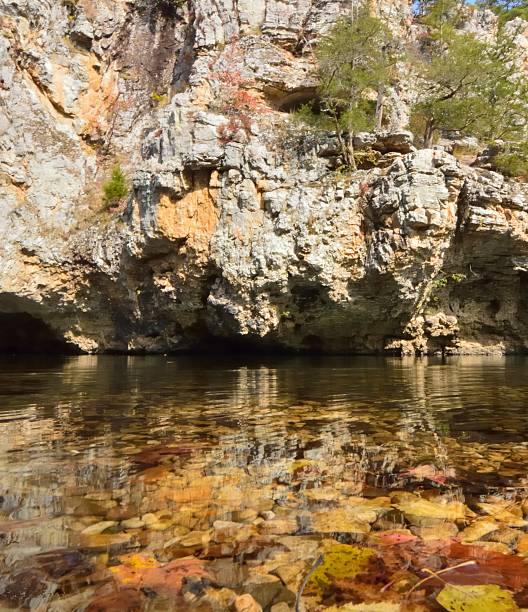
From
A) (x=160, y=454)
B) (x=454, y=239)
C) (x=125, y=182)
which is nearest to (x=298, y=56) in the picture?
(x=125, y=182)

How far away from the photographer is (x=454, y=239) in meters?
21.6

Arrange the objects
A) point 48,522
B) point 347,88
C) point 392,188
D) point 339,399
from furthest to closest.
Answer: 1. point 347,88
2. point 392,188
3. point 339,399
4. point 48,522

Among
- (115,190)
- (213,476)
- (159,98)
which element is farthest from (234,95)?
(213,476)

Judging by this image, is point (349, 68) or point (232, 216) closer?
point (232, 216)

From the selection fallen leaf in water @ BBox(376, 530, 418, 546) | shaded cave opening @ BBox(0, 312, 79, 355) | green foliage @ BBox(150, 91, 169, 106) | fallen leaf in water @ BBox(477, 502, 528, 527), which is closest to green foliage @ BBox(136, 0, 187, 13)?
green foliage @ BBox(150, 91, 169, 106)

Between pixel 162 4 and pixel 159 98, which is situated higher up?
pixel 162 4

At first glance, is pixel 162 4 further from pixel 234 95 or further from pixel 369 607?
pixel 369 607

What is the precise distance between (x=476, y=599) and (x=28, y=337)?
30795 millimetres

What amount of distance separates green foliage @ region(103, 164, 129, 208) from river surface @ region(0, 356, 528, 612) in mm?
17617

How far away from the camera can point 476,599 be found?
204 cm

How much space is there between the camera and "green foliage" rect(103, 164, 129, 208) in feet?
77.9

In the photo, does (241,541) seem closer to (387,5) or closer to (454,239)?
(454,239)

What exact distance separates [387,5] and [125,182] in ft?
76.3

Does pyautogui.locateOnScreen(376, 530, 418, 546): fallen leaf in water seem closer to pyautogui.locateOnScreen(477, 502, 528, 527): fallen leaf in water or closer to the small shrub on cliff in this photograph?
pyautogui.locateOnScreen(477, 502, 528, 527): fallen leaf in water
